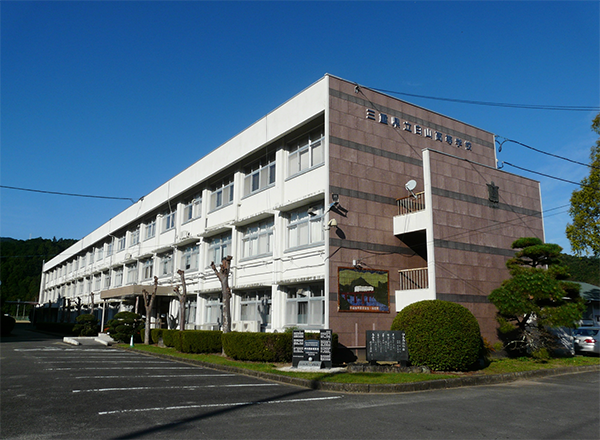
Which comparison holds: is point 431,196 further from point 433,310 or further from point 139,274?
point 139,274

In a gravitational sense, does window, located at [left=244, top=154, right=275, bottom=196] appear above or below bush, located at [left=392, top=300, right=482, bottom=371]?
above

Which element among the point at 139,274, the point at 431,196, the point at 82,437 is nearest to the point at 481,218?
the point at 431,196

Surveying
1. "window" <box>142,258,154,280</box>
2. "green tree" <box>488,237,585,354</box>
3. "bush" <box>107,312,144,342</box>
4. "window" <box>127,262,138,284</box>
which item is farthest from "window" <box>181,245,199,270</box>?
"green tree" <box>488,237,585,354</box>

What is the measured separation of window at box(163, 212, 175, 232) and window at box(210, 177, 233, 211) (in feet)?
20.4

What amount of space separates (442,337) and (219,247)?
50.2ft

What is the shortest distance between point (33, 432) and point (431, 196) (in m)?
14.9

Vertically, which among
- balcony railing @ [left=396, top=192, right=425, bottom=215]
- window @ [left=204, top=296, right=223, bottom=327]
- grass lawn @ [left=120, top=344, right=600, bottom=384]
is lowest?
grass lawn @ [left=120, top=344, right=600, bottom=384]

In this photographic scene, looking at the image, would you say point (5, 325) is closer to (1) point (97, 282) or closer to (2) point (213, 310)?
(1) point (97, 282)

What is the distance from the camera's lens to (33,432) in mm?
6512

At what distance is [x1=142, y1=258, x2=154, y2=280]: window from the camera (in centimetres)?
3578

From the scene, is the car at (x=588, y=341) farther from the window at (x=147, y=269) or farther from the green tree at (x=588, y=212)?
the window at (x=147, y=269)

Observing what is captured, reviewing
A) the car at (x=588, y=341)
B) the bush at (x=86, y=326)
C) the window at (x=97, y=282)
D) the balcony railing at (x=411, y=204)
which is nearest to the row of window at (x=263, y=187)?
the balcony railing at (x=411, y=204)

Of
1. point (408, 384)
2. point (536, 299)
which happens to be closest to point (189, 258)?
point (536, 299)

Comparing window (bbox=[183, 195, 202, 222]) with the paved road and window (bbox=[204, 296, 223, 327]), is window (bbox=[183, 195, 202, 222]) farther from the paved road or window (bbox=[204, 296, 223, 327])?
the paved road
